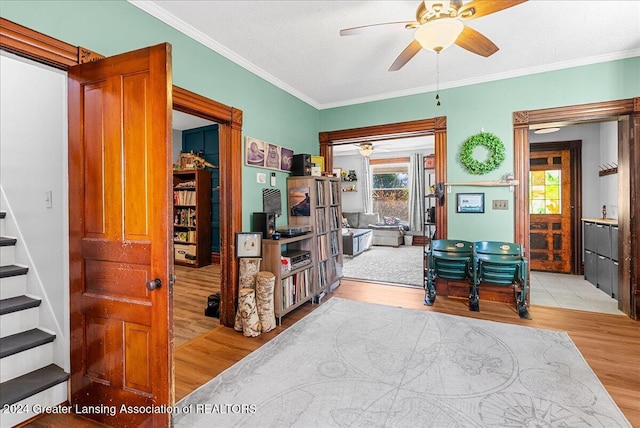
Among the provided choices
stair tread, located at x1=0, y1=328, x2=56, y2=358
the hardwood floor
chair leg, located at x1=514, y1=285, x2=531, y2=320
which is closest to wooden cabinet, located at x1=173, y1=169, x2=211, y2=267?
the hardwood floor

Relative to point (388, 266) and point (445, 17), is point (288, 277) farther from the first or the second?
point (388, 266)

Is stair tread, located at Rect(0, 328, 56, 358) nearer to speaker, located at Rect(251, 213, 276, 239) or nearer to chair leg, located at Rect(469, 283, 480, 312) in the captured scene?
speaker, located at Rect(251, 213, 276, 239)

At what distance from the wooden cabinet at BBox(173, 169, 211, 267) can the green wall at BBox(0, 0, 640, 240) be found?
263 cm

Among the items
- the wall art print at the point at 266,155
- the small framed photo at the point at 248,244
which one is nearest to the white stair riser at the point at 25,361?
the small framed photo at the point at 248,244

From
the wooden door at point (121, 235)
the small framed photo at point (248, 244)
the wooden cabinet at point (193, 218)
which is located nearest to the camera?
the wooden door at point (121, 235)

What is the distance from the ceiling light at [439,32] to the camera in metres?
1.88

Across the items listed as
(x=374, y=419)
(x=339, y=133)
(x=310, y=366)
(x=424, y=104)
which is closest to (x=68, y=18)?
(x=310, y=366)

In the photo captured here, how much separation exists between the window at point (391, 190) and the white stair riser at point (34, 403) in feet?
Result: 27.6

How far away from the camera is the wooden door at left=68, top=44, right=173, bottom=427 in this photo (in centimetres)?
150

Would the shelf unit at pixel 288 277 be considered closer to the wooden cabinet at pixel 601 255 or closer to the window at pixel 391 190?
the wooden cabinet at pixel 601 255

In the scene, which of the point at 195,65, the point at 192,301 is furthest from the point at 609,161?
the point at 192,301

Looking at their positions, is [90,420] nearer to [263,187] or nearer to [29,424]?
[29,424]

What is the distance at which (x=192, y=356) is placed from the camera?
8.03 ft

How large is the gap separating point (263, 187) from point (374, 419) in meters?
2.54
